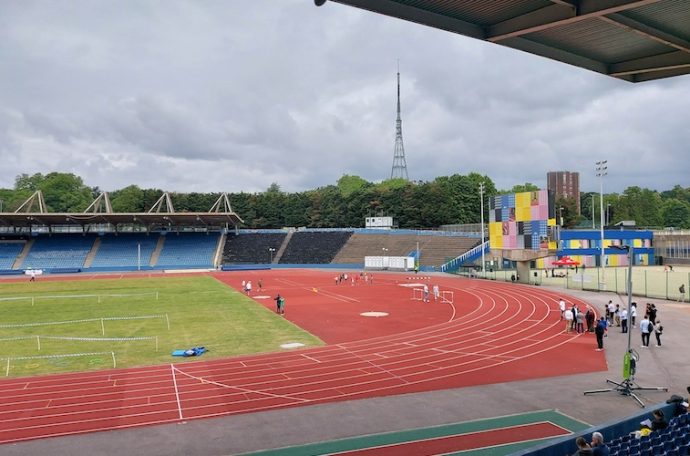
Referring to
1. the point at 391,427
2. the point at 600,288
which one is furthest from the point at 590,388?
the point at 600,288

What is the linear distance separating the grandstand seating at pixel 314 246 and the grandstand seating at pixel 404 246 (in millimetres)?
1731

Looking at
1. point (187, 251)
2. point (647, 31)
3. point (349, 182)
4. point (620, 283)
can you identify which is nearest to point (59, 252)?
point (187, 251)

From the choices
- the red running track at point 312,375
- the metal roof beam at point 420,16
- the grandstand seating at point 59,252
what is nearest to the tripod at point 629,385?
the red running track at point 312,375

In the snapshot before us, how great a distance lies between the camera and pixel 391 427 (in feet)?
43.0

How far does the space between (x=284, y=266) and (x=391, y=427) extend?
68.8 metres

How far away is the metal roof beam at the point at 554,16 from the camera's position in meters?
8.32

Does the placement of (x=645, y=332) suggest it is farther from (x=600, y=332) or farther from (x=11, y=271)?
(x=11, y=271)

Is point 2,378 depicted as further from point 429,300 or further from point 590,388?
point 429,300

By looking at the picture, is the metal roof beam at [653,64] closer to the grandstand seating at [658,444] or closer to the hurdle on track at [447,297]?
the grandstand seating at [658,444]

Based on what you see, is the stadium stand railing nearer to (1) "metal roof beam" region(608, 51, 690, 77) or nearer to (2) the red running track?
(2) the red running track

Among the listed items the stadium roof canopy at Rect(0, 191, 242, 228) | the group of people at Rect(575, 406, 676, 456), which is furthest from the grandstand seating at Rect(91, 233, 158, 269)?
the group of people at Rect(575, 406, 676, 456)

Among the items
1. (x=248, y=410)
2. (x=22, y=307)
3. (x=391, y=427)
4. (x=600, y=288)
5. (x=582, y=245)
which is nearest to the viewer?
(x=391, y=427)

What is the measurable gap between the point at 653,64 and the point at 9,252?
86192 mm

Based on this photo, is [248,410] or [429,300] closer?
[248,410]
